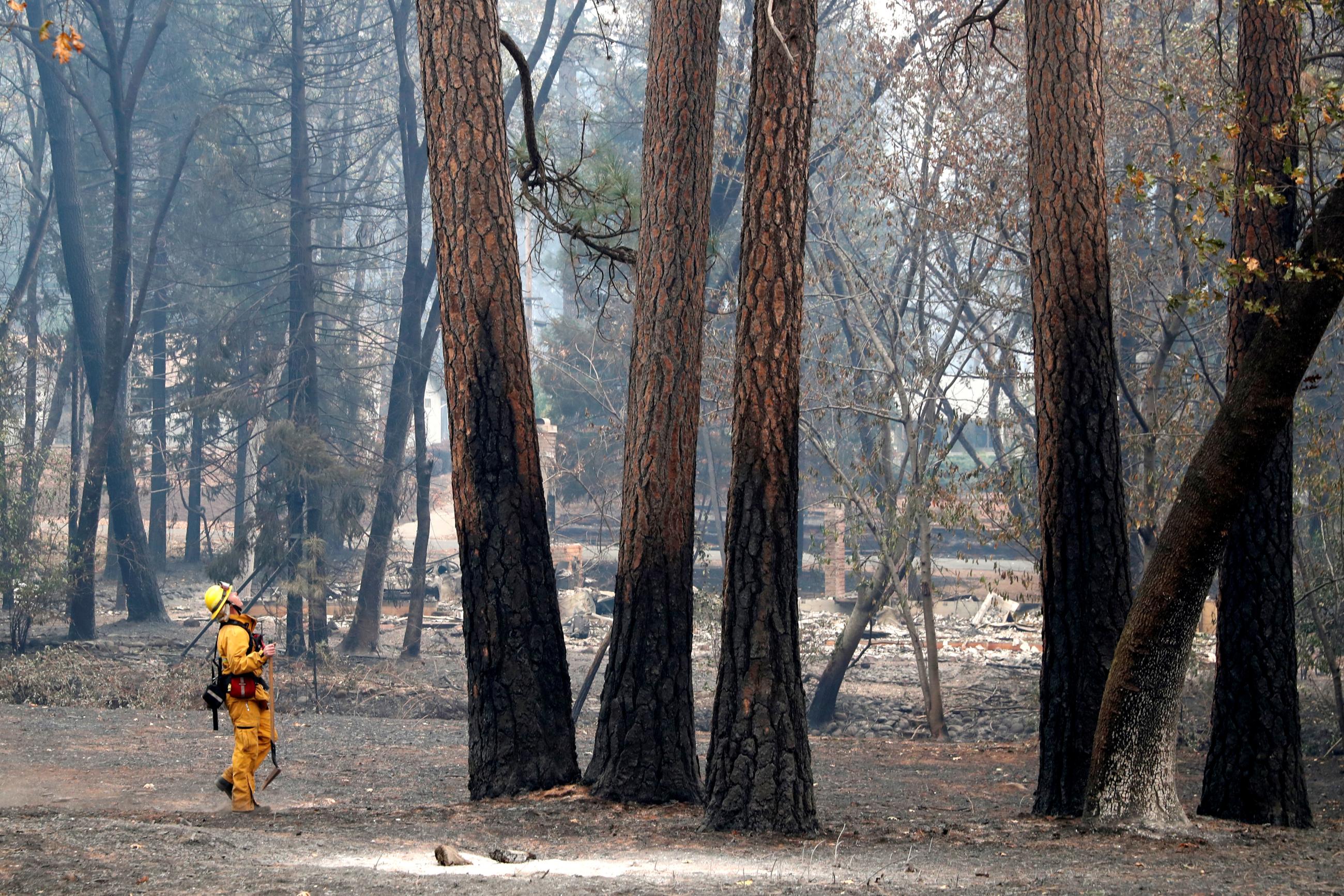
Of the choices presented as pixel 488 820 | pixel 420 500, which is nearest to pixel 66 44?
pixel 488 820

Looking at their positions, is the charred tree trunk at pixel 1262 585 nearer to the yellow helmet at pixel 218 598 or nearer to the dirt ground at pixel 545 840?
the dirt ground at pixel 545 840

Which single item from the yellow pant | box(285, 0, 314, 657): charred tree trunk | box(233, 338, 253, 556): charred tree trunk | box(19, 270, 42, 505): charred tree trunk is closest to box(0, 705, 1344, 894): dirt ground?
the yellow pant

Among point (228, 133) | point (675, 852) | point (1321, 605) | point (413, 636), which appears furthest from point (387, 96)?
point (675, 852)

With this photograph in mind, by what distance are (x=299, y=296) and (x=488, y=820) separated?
19.0 metres

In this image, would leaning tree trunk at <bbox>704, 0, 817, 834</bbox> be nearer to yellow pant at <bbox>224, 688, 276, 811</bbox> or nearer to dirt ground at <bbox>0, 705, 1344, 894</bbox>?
dirt ground at <bbox>0, 705, 1344, 894</bbox>

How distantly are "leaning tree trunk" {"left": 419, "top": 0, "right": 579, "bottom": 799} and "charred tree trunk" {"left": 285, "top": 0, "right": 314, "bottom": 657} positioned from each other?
50.8 feet

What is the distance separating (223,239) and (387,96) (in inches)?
286

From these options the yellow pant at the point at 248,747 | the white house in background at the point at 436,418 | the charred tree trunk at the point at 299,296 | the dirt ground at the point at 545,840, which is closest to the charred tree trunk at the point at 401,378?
the charred tree trunk at the point at 299,296

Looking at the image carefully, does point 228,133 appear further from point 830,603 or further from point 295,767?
→ point 295,767

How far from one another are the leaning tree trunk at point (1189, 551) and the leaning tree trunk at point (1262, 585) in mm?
1189

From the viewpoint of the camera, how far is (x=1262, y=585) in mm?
8211

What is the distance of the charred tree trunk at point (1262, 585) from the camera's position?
→ 8.18m

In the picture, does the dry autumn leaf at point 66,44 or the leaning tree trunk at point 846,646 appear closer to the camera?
the dry autumn leaf at point 66,44

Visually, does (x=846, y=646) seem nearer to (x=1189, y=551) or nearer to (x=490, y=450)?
(x=490, y=450)
